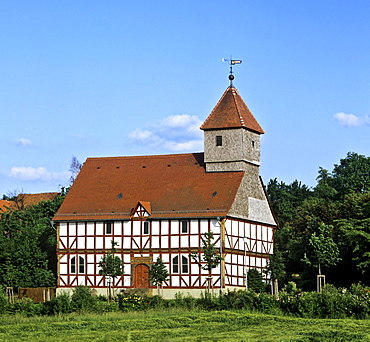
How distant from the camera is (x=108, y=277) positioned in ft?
206

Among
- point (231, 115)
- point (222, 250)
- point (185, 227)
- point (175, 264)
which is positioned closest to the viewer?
point (222, 250)

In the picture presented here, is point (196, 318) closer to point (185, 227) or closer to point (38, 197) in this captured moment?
point (185, 227)

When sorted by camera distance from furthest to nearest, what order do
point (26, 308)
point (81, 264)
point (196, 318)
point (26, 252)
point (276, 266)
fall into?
point (26, 252) < point (81, 264) < point (276, 266) < point (26, 308) < point (196, 318)

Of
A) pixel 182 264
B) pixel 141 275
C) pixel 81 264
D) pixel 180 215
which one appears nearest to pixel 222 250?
pixel 182 264

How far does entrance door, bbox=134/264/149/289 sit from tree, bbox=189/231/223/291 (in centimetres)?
387

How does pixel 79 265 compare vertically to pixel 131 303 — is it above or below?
above

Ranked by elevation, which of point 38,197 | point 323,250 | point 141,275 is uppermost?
point 38,197

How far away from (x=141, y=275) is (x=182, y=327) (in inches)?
1100

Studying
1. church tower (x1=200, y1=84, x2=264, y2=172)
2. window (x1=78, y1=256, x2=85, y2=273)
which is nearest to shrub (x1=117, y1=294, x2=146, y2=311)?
window (x1=78, y1=256, x2=85, y2=273)

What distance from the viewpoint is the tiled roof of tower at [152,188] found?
62781 millimetres

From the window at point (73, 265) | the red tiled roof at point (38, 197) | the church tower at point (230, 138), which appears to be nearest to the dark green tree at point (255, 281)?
the church tower at point (230, 138)

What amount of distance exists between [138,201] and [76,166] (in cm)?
2978

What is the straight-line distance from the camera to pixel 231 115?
6650 cm

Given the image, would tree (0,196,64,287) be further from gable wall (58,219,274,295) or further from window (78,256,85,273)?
window (78,256,85,273)
